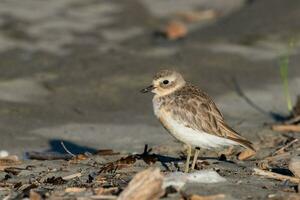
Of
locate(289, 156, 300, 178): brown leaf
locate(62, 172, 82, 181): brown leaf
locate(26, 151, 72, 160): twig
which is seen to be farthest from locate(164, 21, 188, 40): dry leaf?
locate(289, 156, 300, 178): brown leaf

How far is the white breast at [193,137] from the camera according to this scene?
21.6 ft

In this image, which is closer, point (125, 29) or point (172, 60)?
point (172, 60)

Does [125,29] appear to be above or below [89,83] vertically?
above

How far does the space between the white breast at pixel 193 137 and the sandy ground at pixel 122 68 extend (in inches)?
7.9

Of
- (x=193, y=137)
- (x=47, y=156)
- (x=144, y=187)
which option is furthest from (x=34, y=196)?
(x=47, y=156)

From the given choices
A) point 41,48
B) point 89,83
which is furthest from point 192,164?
point 41,48

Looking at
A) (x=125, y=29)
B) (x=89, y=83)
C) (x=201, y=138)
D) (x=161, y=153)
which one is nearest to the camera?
(x=201, y=138)

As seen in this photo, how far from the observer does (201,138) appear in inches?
260

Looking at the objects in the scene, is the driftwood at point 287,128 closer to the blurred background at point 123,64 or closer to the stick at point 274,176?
the blurred background at point 123,64

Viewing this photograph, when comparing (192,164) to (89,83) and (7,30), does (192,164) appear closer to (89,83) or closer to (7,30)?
(89,83)

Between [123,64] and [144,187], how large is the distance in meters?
6.28

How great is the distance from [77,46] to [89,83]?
1811mm

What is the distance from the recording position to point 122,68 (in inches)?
433

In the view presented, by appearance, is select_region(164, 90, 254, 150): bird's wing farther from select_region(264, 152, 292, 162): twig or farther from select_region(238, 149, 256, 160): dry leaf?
select_region(238, 149, 256, 160): dry leaf
